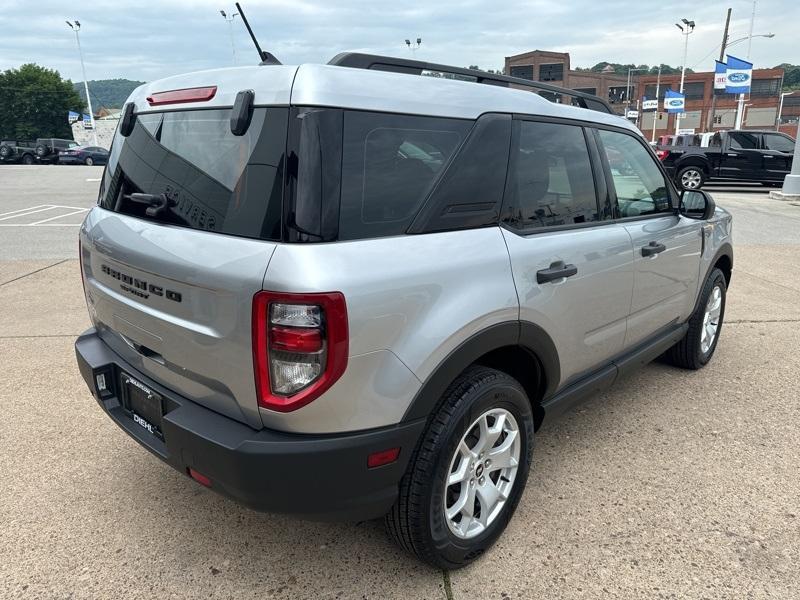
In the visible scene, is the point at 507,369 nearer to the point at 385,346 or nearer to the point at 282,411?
the point at 385,346

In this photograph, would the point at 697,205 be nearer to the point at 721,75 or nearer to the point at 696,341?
the point at 696,341

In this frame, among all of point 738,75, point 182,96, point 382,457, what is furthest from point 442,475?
point 738,75

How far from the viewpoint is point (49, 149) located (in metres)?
33.3

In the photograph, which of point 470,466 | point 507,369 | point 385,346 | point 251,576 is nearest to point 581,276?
point 507,369

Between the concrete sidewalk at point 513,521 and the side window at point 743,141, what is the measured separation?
52.8 feet

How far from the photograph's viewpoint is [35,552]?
2.35 meters

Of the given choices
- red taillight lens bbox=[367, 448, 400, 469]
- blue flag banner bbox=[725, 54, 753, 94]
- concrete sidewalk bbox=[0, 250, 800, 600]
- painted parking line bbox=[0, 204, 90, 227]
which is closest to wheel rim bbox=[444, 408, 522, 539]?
concrete sidewalk bbox=[0, 250, 800, 600]

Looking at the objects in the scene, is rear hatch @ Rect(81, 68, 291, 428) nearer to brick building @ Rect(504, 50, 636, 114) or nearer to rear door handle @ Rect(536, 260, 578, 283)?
rear door handle @ Rect(536, 260, 578, 283)

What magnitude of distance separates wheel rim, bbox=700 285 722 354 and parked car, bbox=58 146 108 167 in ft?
116

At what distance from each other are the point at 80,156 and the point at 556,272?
37.0m

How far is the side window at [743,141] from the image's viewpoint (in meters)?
17.2

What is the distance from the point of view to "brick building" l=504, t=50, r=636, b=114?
8169cm

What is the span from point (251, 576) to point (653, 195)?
285 centimetres

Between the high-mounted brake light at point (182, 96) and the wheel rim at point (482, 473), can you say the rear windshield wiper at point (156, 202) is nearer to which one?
the high-mounted brake light at point (182, 96)
